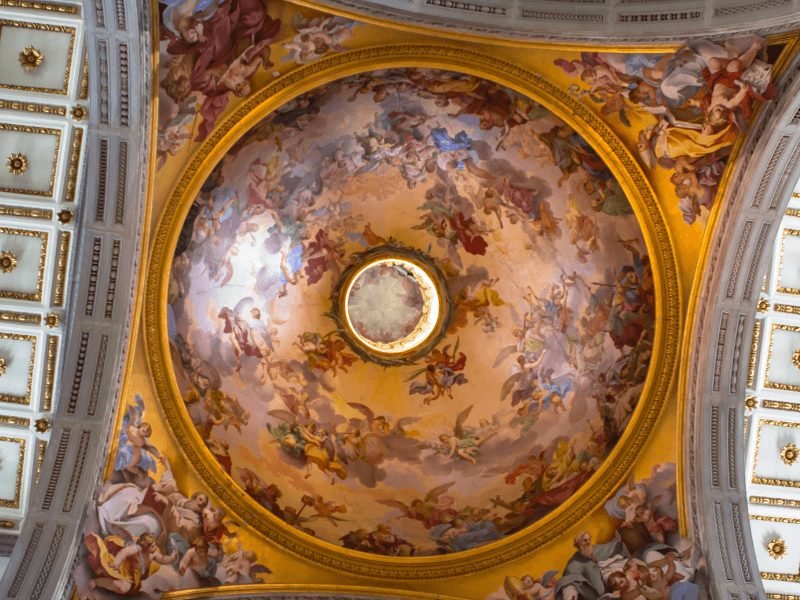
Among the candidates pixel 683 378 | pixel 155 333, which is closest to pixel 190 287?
pixel 155 333

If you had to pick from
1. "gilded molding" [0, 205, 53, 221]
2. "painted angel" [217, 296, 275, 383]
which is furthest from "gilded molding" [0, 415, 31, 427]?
"painted angel" [217, 296, 275, 383]

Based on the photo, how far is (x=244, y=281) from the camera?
17.2m

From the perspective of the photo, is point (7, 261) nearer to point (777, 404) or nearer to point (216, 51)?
point (216, 51)

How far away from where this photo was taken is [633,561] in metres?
16.0

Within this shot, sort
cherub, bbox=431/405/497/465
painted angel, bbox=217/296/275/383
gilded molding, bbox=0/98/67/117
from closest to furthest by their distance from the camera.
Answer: gilded molding, bbox=0/98/67/117, painted angel, bbox=217/296/275/383, cherub, bbox=431/405/497/465

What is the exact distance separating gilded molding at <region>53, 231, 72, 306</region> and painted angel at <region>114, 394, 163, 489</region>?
168 centimetres

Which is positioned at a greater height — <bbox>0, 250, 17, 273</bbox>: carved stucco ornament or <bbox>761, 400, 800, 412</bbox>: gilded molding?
<bbox>0, 250, 17, 273</bbox>: carved stucco ornament

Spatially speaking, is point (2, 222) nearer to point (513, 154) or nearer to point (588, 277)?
point (513, 154)

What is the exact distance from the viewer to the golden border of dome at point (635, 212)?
1506 centimetres

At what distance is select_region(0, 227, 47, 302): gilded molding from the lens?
15.2 metres

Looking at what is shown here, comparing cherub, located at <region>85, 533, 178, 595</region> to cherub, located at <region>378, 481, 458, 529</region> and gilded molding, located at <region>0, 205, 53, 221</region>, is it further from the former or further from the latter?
gilded molding, located at <region>0, 205, 53, 221</region>

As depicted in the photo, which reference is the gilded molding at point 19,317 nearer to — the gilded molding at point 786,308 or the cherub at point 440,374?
the cherub at point 440,374

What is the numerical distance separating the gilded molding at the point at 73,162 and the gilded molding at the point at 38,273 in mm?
611

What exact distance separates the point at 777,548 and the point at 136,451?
923 cm
